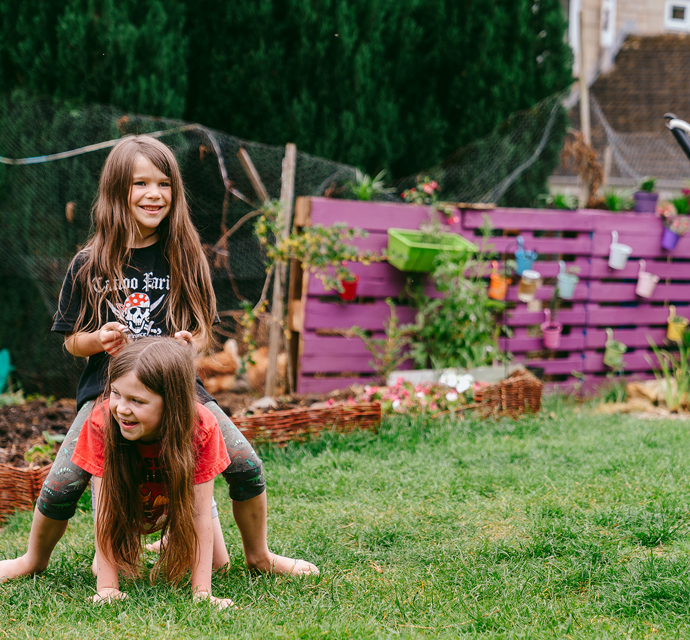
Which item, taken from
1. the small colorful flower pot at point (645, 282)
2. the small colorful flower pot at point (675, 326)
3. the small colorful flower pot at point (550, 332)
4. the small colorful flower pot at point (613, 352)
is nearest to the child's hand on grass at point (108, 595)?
the small colorful flower pot at point (550, 332)

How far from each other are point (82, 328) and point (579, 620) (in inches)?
66.1

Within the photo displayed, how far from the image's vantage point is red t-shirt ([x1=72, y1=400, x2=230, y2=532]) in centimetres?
203

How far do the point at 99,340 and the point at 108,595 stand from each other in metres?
0.73

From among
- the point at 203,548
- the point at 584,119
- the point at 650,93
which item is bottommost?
the point at 203,548

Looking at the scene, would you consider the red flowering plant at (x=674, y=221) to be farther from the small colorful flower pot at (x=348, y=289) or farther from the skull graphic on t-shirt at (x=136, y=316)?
the skull graphic on t-shirt at (x=136, y=316)

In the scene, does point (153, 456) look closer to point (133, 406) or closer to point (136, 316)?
point (133, 406)

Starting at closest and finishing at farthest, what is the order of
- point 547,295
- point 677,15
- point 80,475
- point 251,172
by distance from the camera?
1. point 80,475
2. point 251,172
3. point 547,295
4. point 677,15

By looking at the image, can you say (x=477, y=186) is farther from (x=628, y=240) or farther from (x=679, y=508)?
(x=679, y=508)

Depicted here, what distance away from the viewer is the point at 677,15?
1339cm

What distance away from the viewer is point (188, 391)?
1959mm

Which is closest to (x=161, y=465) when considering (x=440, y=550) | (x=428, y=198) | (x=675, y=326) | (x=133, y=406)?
(x=133, y=406)

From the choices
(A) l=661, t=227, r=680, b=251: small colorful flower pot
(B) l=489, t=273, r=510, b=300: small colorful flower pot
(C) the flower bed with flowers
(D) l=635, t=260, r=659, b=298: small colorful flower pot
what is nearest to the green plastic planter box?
(B) l=489, t=273, r=510, b=300: small colorful flower pot

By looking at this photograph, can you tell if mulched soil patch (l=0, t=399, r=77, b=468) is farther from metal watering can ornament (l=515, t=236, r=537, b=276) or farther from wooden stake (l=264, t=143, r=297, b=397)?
metal watering can ornament (l=515, t=236, r=537, b=276)

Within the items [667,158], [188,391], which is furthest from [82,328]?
[667,158]
